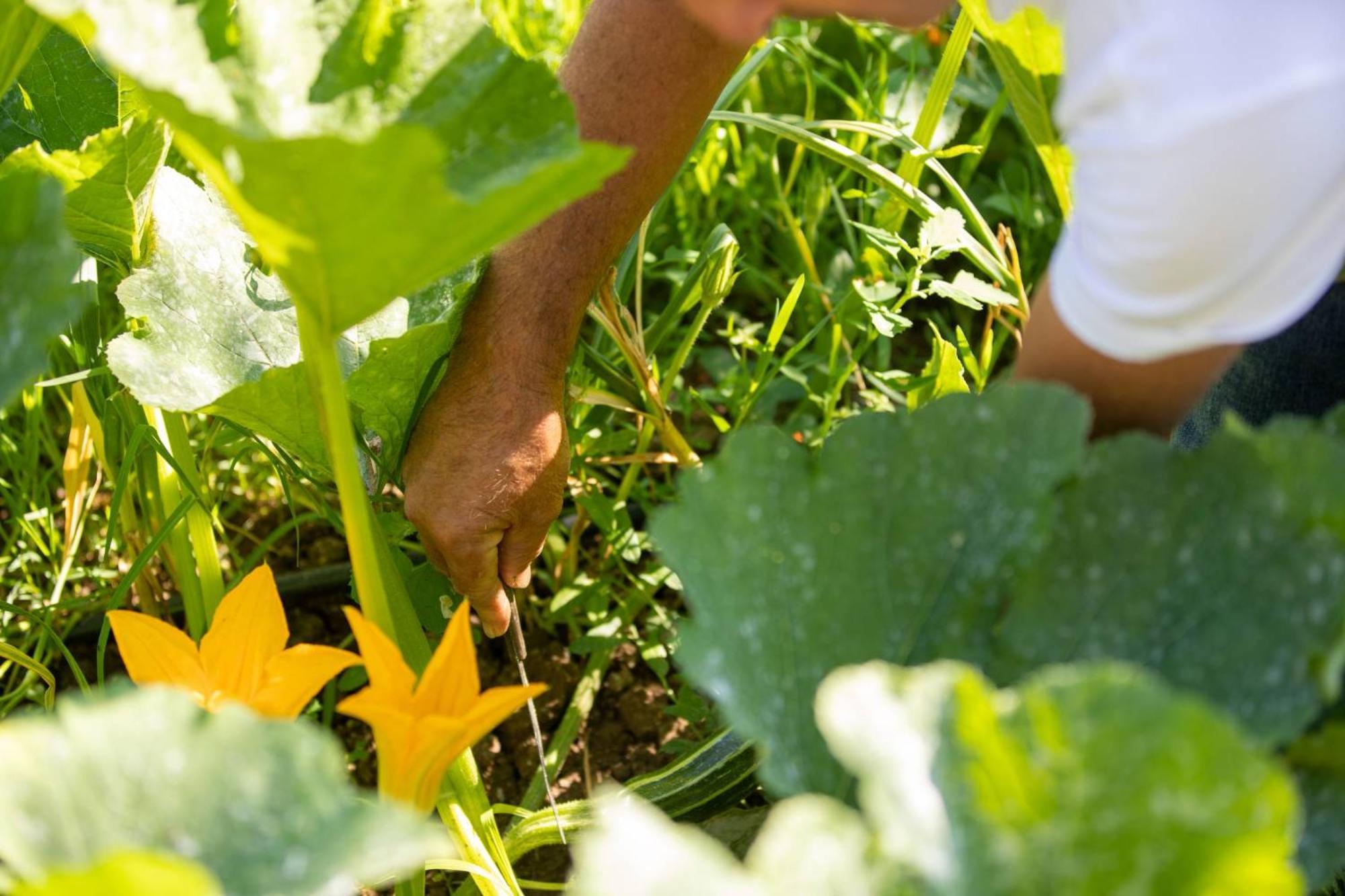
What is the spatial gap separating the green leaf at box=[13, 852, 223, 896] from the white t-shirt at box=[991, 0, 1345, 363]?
23.4 inches

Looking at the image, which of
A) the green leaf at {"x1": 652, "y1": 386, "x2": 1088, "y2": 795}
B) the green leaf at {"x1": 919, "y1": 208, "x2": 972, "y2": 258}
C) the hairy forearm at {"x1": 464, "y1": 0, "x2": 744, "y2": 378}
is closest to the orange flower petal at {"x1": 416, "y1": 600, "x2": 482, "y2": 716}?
the green leaf at {"x1": 652, "y1": 386, "x2": 1088, "y2": 795}

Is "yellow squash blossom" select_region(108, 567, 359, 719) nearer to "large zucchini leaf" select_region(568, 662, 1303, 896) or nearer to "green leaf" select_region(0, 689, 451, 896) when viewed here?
"green leaf" select_region(0, 689, 451, 896)

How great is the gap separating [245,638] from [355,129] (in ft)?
1.22

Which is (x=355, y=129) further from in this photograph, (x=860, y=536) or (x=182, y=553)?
(x=182, y=553)

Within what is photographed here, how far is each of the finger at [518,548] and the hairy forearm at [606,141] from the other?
14 centimetres

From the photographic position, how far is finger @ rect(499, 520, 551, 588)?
1243mm

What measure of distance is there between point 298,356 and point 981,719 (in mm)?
777

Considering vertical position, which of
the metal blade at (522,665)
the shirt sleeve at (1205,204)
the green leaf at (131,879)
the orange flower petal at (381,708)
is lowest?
the metal blade at (522,665)

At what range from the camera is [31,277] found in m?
0.80

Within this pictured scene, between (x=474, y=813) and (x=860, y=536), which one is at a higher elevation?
(x=860, y=536)

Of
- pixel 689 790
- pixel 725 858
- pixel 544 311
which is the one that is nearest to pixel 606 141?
pixel 544 311

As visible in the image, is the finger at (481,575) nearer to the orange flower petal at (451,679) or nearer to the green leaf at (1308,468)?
the orange flower petal at (451,679)

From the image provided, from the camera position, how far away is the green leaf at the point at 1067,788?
616 mm

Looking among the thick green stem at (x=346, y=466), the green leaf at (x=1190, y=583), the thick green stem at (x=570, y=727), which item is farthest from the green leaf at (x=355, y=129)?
the thick green stem at (x=570, y=727)
